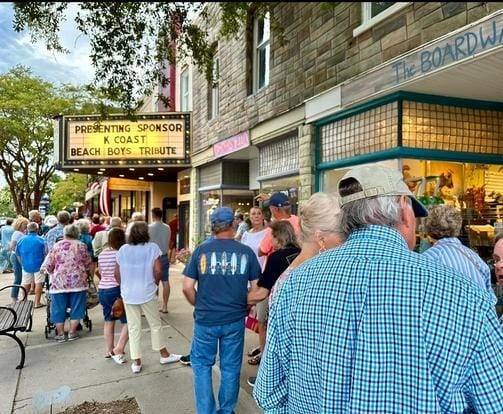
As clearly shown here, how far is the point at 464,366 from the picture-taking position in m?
1.11

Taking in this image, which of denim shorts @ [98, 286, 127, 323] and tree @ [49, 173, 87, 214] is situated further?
tree @ [49, 173, 87, 214]

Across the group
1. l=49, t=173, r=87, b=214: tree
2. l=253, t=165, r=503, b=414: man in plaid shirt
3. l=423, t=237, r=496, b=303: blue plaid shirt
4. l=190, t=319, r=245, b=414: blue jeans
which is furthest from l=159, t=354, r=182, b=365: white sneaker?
l=49, t=173, r=87, b=214: tree

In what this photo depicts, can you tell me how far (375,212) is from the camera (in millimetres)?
1367

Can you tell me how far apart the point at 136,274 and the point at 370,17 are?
15.2ft

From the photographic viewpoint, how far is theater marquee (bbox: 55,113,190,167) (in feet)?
41.2

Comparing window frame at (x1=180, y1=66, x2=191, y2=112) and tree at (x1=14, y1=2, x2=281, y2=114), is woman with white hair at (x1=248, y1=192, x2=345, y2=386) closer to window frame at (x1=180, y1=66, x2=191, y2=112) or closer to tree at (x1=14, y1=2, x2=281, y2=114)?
tree at (x1=14, y1=2, x2=281, y2=114)

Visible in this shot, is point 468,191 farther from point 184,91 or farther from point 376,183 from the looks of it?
point 184,91

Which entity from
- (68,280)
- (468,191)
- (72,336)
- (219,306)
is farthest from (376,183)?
(72,336)

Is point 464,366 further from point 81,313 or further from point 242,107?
point 242,107

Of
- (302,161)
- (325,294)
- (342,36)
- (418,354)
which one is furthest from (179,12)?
(418,354)

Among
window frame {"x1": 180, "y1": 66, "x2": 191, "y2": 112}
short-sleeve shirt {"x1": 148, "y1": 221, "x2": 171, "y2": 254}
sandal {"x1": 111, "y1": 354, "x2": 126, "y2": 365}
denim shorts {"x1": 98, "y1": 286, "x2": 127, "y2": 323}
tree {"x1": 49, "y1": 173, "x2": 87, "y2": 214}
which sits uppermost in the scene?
window frame {"x1": 180, "y1": 66, "x2": 191, "y2": 112}

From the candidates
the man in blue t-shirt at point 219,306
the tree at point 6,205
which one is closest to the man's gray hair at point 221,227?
the man in blue t-shirt at point 219,306

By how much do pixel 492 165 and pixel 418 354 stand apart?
548 cm

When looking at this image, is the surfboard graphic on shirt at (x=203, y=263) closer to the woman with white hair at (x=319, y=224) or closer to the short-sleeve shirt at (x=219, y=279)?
the short-sleeve shirt at (x=219, y=279)
